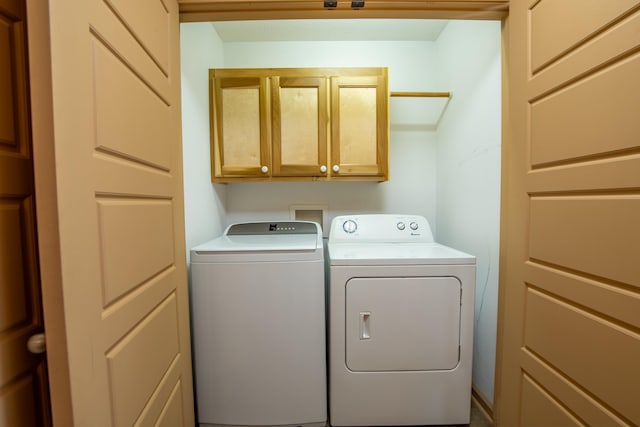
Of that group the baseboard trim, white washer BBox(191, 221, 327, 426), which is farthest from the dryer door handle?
the baseboard trim

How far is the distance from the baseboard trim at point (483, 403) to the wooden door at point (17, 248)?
1883 mm

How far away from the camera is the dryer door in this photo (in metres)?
1.20

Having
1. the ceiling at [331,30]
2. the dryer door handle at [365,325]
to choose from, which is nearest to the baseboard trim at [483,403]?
the dryer door handle at [365,325]

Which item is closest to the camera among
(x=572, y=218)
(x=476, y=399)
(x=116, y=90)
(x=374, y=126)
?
(x=116, y=90)

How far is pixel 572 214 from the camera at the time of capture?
72cm

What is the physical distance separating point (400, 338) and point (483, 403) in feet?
2.45

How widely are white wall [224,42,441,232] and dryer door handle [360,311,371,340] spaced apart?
3.14ft

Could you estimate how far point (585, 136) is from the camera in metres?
0.68

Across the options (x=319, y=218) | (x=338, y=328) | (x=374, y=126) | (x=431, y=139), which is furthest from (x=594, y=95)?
(x=319, y=218)

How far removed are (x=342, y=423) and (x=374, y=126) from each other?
1.77 meters

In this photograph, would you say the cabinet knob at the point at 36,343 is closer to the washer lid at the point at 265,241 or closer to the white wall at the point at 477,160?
the washer lid at the point at 265,241

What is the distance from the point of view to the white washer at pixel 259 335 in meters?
1.20

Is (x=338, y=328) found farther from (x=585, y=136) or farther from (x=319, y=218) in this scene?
(x=585, y=136)

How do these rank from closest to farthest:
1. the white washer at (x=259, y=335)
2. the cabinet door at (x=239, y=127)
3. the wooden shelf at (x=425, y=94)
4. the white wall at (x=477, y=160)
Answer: the white washer at (x=259, y=335), the white wall at (x=477, y=160), the cabinet door at (x=239, y=127), the wooden shelf at (x=425, y=94)
